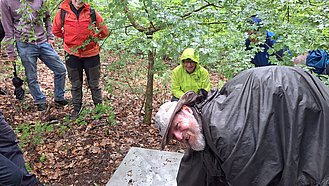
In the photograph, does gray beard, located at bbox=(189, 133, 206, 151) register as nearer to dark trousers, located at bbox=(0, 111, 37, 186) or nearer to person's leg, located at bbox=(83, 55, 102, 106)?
dark trousers, located at bbox=(0, 111, 37, 186)

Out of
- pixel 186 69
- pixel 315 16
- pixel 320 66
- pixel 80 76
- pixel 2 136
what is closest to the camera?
pixel 2 136

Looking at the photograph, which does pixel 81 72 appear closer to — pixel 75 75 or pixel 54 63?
pixel 75 75

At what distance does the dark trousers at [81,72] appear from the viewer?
4.25 metres

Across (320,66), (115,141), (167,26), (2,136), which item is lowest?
(115,141)

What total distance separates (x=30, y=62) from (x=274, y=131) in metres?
3.99

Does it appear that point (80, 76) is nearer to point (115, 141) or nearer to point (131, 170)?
point (115, 141)

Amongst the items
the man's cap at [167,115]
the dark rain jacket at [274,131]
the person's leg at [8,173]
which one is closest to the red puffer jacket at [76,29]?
the person's leg at [8,173]

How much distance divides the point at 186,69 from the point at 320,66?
162 cm

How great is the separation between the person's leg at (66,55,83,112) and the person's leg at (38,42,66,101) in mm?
398

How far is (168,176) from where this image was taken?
2934 mm

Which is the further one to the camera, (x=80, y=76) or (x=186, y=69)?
(x=80, y=76)

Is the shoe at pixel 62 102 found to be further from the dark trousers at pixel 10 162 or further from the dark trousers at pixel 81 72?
the dark trousers at pixel 10 162

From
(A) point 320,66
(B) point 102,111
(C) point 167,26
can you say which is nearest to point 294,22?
(A) point 320,66

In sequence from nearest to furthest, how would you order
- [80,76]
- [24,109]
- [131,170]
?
[131,170] < [80,76] < [24,109]
